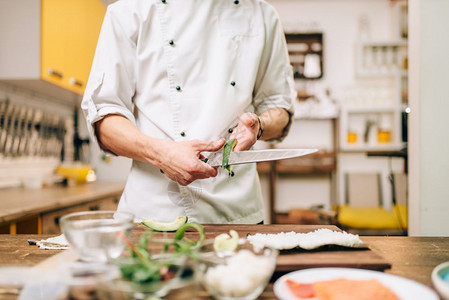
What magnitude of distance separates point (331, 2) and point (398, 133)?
1784 mm

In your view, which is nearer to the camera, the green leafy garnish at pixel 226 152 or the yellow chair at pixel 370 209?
the green leafy garnish at pixel 226 152

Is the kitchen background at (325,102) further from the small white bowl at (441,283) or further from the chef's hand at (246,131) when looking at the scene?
the small white bowl at (441,283)

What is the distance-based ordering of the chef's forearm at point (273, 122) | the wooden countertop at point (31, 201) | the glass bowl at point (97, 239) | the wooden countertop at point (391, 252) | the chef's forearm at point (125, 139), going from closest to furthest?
1. the glass bowl at point (97, 239)
2. the wooden countertop at point (391, 252)
3. the chef's forearm at point (125, 139)
4. the chef's forearm at point (273, 122)
5. the wooden countertop at point (31, 201)

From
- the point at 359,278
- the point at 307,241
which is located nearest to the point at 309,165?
the point at 307,241

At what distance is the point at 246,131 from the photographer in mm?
1140

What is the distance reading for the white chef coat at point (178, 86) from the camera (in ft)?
3.88

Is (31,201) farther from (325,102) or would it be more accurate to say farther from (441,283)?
(325,102)

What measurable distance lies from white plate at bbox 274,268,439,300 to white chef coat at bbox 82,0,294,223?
0.55 metres

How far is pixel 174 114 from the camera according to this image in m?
1.20

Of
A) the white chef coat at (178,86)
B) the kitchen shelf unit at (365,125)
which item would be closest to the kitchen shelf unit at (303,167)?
the kitchen shelf unit at (365,125)

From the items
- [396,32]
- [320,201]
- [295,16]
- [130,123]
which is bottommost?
[320,201]

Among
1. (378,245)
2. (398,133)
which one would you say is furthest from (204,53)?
(398,133)

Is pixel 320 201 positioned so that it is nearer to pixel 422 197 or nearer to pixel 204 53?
pixel 422 197

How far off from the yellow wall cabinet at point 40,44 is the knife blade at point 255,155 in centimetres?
173
